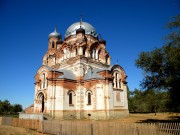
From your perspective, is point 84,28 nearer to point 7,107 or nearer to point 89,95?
point 89,95

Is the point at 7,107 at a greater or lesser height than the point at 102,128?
lesser

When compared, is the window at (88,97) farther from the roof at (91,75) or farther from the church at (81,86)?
the roof at (91,75)

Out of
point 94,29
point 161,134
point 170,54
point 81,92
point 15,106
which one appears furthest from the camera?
point 15,106

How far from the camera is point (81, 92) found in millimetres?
25797

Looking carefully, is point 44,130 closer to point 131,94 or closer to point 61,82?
point 61,82

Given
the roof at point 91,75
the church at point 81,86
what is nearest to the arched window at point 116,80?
the church at point 81,86

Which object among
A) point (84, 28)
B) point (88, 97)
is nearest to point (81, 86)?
point (88, 97)

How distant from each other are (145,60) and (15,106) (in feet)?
179

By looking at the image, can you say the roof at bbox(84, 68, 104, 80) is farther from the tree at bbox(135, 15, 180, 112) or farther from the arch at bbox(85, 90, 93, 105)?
the tree at bbox(135, 15, 180, 112)

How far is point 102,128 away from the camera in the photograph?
11.2 metres

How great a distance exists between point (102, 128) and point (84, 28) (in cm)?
2482

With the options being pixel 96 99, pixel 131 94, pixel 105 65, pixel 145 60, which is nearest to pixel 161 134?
pixel 145 60

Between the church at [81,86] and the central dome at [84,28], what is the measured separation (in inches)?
65.9

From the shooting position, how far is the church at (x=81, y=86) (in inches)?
948
